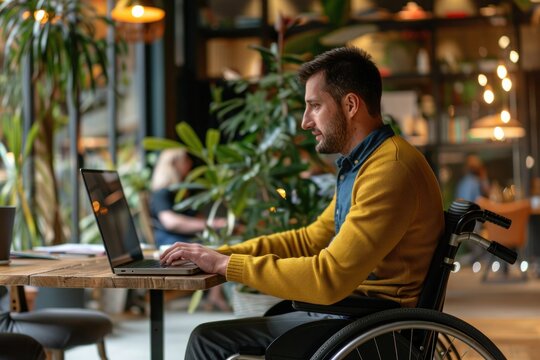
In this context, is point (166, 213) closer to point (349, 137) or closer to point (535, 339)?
point (535, 339)

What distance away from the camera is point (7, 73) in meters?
4.71

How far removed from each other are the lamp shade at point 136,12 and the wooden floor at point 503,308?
9.63ft

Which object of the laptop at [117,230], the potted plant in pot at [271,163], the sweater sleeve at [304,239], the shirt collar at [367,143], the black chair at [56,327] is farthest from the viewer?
the potted plant in pot at [271,163]

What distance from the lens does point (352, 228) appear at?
72.9 inches

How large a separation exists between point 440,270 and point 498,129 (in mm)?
7559

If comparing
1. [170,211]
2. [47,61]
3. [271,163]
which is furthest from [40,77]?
[271,163]

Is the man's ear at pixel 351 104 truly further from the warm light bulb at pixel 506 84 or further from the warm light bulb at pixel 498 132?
the warm light bulb at pixel 506 84

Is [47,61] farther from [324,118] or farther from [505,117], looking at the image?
[505,117]

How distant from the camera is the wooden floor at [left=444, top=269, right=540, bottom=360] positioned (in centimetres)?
441

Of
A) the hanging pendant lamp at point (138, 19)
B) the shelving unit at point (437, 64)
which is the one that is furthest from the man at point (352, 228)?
the shelving unit at point (437, 64)

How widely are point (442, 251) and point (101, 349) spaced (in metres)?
1.46

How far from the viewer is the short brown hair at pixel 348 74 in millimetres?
2068

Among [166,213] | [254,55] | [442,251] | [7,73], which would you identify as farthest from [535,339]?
[254,55]

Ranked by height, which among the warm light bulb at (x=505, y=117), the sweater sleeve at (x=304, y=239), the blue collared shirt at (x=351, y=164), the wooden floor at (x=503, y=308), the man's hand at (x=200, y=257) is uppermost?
the blue collared shirt at (x=351, y=164)
